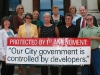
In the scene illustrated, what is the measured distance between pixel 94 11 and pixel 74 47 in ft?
15.9

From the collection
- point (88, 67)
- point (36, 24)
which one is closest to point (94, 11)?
point (36, 24)

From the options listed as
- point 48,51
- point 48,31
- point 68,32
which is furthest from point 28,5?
point 48,51

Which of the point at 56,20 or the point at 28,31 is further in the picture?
the point at 56,20

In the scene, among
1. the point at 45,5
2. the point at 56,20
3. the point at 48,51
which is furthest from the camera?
the point at 45,5

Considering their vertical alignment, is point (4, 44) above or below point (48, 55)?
above

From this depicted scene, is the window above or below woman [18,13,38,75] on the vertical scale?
above

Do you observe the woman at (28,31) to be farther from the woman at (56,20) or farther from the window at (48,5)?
the window at (48,5)

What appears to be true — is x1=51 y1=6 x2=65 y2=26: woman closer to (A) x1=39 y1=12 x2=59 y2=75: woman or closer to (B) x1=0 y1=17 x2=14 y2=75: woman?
(A) x1=39 y1=12 x2=59 y2=75: woman

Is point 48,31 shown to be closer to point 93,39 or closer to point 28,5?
point 93,39

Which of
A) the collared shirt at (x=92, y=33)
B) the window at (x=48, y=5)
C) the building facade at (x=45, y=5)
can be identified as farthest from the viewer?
the window at (x=48, y=5)

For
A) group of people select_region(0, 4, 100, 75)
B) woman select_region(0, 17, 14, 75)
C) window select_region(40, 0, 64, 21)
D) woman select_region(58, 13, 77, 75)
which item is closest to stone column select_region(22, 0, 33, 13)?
window select_region(40, 0, 64, 21)

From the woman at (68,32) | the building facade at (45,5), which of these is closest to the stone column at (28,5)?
the building facade at (45,5)

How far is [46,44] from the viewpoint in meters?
7.05

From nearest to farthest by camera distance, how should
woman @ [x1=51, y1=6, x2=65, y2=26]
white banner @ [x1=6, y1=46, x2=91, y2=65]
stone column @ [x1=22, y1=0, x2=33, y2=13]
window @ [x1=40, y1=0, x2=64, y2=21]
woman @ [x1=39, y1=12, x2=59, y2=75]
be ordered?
1. white banner @ [x1=6, y1=46, x2=91, y2=65]
2. woman @ [x1=39, y1=12, x2=59, y2=75]
3. woman @ [x1=51, y1=6, x2=65, y2=26]
4. stone column @ [x1=22, y1=0, x2=33, y2=13]
5. window @ [x1=40, y1=0, x2=64, y2=21]
